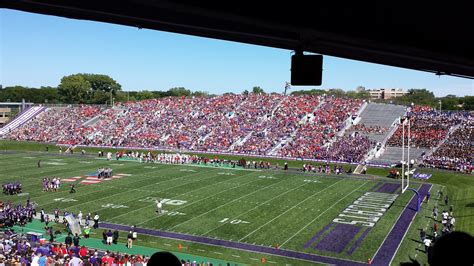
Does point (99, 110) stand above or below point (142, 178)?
above

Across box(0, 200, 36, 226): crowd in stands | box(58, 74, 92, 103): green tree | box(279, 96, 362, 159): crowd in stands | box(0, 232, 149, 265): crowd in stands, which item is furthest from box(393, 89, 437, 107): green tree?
box(58, 74, 92, 103): green tree

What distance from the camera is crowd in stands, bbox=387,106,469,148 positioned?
4797 centimetres

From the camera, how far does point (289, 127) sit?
58.6 metres

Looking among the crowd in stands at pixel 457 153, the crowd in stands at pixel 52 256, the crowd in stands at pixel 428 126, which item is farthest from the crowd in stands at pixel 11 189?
the crowd in stands at pixel 428 126

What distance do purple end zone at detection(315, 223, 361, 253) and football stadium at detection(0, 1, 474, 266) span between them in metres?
0.05

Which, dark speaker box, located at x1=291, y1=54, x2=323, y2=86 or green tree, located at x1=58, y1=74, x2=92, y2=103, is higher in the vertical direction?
green tree, located at x1=58, y1=74, x2=92, y2=103

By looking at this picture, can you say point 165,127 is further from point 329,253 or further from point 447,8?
point 447,8

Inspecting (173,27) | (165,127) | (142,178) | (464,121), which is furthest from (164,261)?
(165,127)

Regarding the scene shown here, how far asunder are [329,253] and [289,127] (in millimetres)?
38857

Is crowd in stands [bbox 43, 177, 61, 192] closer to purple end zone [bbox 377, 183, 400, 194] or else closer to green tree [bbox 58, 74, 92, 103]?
purple end zone [bbox 377, 183, 400, 194]

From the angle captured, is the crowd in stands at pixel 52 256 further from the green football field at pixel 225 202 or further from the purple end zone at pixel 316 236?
the purple end zone at pixel 316 236

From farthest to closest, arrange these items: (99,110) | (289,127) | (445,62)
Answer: (99,110) < (289,127) < (445,62)

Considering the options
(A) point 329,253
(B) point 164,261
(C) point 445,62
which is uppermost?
(C) point 445,62

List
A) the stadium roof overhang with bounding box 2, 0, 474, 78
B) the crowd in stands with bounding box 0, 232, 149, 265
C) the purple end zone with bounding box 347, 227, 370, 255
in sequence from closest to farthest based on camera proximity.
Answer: the stadium roof overhang with bounding box 2, 0, 474, 78 < the crowd in stands with bounding box 0, 232, 149, 265 < the purple end zone with bounding box 347, 227, 370, 255
